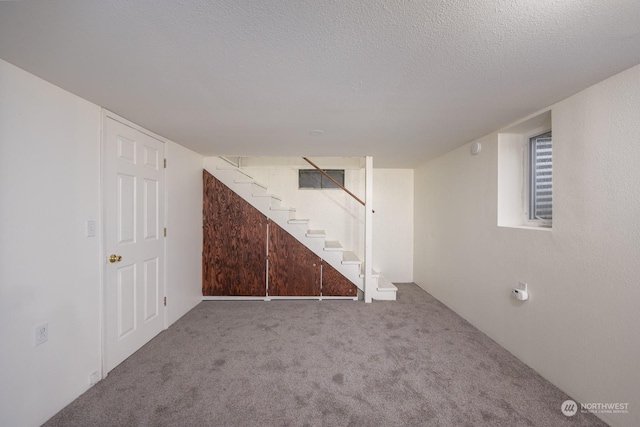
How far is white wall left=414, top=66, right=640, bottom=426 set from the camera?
4.75ft

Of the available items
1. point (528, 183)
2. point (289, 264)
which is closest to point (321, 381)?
point (289, 264)

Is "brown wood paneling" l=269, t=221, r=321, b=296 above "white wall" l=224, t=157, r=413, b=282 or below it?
below

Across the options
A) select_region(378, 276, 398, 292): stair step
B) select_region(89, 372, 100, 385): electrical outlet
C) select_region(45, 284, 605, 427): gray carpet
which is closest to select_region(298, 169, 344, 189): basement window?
select_region(378, 276, 398, 292): stair step

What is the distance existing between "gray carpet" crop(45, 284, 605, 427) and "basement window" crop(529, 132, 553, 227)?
132cm

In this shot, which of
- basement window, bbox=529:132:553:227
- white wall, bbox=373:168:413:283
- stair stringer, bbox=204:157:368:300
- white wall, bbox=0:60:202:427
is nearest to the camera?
white wall, bbox=0:60:202:427

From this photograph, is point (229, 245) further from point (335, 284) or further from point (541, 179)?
point (541, 179)

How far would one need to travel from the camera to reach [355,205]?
4516 millimetres

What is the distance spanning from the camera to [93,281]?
191 cm

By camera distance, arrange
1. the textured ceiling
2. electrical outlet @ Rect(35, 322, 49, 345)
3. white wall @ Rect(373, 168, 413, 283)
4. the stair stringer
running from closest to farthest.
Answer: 1. the textured ceiling
2. electrical outlet @ Rect(35, 322, 49, 345)
3. the stair stringer
4. white wall @ Rect(373, 168, 413, 283)

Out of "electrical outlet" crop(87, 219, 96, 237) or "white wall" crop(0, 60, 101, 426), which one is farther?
"electrical outlet" crop(87, 219, 96, 237)

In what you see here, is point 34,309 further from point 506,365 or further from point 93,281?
point 506,365

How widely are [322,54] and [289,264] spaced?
9.87 ft

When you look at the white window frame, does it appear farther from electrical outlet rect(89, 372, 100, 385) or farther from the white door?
electrical outlet rect(89, 372, 100, 385)

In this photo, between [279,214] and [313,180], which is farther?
[313,180]
